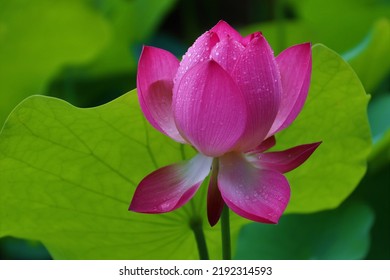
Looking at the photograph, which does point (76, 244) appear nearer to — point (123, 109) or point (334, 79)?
point (123, 109)

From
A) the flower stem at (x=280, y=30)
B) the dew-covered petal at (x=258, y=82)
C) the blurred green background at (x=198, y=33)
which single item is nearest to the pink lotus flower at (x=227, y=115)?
the dew-covered petal at (x=258, y=82)

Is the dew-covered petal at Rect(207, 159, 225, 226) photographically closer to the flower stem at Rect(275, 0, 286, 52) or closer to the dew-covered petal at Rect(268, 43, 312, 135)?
the dew-covered petal at Rect(268, 43, 312, 135)

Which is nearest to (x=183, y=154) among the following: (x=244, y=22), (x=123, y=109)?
(x=123, y=109)

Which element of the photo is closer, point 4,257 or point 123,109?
point 123,109

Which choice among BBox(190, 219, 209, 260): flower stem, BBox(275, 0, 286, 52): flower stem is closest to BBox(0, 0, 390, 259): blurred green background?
BBox(275, 0, 286, 52): flower stem

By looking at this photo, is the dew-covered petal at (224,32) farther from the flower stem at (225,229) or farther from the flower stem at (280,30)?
the flower stem at (280,30)

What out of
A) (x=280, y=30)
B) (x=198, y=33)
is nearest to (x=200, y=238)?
(x=280, y=30)

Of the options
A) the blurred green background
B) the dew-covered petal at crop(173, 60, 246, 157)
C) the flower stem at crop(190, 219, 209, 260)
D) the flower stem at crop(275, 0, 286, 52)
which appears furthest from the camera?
the flower stem at crop(275, 0, 286, 52)
